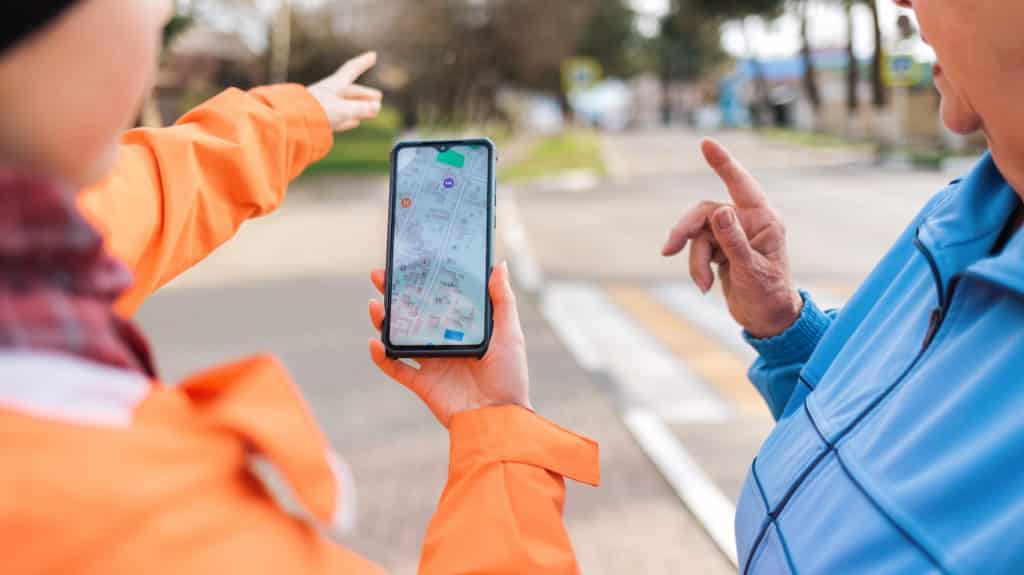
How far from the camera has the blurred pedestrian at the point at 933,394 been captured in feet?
4.01

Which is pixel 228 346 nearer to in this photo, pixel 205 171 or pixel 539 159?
pixel 205 171

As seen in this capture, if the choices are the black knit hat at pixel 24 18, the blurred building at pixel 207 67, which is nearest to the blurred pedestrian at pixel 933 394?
the black knit hat at pixel 24 18

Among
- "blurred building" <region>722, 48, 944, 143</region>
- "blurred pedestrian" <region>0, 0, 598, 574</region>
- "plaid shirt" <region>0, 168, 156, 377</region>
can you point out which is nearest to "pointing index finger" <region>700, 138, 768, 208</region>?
"blurred pedestrian" <region>0, 0, 598, 574</region>

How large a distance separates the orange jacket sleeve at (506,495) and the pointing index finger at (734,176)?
2.87 feet

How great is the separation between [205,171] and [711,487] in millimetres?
3593

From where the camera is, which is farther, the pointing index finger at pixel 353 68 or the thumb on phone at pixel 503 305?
the pointing index finger at pixel 353 68

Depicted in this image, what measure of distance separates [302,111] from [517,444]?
765 millimetres

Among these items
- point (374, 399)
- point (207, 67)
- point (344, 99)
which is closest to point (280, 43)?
point (207, 67)

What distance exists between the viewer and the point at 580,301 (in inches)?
384

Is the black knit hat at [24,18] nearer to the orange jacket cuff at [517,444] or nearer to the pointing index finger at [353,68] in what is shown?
the orange jacket cuff at [517,444]

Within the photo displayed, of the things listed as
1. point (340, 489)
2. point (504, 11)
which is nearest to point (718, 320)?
point (340, 489)

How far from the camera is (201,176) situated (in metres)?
1.59

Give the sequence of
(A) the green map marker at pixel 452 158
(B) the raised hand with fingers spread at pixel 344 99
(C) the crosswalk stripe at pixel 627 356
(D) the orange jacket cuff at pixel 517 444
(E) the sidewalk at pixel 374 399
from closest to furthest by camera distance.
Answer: (D) the orange jacket cuff at pixel 517 444 < (A) the green map marker at pixel 452 158 < (B) the raised hand with fingers spread at pixel 344 99 < (E) the sidewalk at pixel 374 399 < (C) the crosswalk stripe at pixel 627 356

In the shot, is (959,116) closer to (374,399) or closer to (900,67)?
(374,399)
